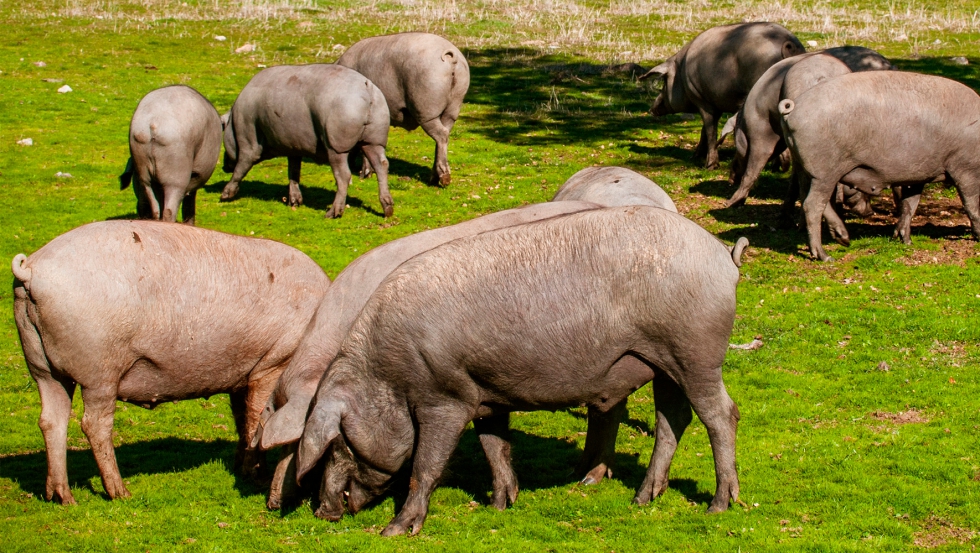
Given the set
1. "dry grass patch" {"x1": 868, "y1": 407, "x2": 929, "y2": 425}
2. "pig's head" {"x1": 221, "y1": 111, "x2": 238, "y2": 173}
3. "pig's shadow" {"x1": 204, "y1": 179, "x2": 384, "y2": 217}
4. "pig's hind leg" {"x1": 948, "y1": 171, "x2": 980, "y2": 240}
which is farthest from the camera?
"pig's shadow" {"x1": 204, "y1": 179, "x2": 384, "y2": 217}

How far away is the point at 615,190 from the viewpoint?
396 inches

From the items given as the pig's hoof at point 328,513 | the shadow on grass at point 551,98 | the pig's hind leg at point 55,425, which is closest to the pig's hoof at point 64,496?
the pig's hind leg at point 55,425

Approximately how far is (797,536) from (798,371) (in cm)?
374

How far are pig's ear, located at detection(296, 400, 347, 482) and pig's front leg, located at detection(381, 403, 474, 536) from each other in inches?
22.7

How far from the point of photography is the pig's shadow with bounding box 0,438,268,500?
815cm

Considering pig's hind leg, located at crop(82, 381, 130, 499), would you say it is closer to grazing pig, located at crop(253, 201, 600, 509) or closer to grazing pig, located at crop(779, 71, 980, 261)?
grazing pig, located at crop(253, 201, 600, 509)

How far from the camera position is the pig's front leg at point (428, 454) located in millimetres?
6973

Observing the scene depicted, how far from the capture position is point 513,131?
21.4 meters

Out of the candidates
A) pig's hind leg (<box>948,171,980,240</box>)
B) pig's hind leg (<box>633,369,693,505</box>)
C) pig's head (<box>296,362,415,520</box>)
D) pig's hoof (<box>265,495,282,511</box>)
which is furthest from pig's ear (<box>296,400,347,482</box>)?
pig's hind leg (<box>948,171,980,240</box>)

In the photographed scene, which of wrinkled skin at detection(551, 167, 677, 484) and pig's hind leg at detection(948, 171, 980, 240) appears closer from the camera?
wrinkled skin at detection(551, 167, 677, 484)

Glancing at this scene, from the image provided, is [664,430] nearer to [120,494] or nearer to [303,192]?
[120,494]

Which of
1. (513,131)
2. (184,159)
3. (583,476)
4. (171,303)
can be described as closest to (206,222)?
(184,159)

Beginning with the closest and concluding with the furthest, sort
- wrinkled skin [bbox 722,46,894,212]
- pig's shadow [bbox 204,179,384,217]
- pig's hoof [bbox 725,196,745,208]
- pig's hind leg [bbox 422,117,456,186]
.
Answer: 1. wrinkled skin [bbox 722,46,894,212]
2. pig's hoof [bbox 725,196,745,208]
3. pig's shadow [bbox 204,179,384,217]
4. pig's hind leg [bbox 422,117,456,186]

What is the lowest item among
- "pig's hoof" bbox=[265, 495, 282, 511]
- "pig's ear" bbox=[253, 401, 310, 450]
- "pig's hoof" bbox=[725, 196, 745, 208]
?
"pig's hoof" bbox=[265, 495, 282, 511]
